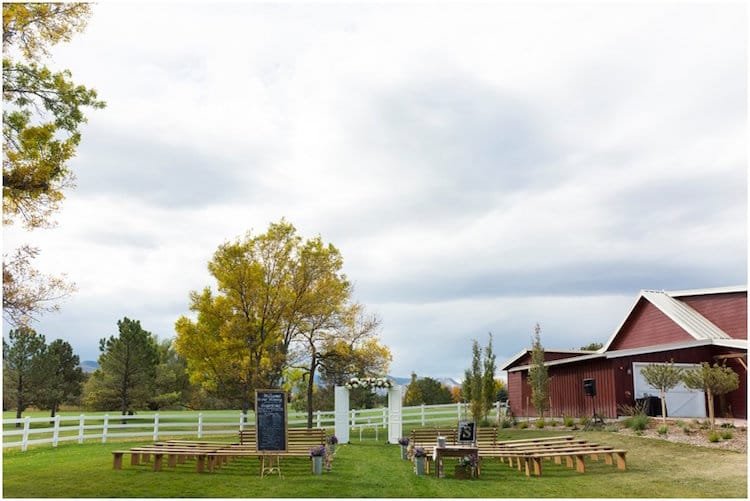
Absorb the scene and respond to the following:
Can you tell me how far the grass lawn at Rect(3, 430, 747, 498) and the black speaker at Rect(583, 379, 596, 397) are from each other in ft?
27.8

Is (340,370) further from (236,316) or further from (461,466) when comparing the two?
(461,466)

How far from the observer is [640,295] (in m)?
30.2

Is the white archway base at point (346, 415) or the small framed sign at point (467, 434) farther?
the white archway base at point (346, 415)

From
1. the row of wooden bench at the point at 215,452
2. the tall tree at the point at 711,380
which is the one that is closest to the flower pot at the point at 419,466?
the row of wooden bench at the point at 215,452

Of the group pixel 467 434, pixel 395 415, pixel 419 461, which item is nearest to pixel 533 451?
pixel 467 434

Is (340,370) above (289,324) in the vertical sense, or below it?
below

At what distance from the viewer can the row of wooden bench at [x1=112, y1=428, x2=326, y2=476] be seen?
1398 cm

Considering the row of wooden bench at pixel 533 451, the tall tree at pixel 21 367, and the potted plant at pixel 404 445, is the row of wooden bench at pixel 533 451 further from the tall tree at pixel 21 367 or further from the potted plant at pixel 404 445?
the tall tree at pixel 21 367

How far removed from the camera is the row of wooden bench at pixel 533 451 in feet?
46.6

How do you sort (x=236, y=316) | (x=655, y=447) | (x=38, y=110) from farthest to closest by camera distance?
(x=236, y=316) → (x=655, y=447) → (x=38, y=110)

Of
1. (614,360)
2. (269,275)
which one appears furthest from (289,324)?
(614,360)

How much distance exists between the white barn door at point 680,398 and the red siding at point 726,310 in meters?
3.02

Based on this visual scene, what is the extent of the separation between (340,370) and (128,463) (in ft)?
47.6

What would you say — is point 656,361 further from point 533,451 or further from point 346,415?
point 533,451
